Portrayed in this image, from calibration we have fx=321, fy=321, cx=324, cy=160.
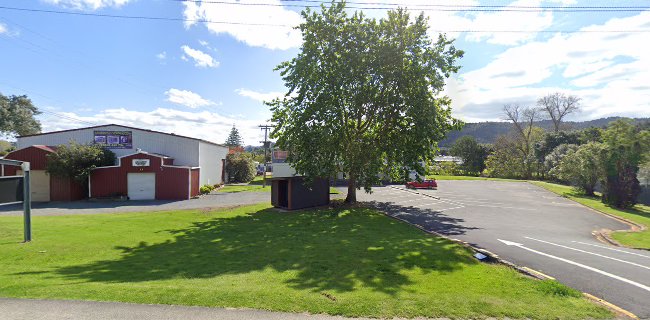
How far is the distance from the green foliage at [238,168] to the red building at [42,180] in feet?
69.1

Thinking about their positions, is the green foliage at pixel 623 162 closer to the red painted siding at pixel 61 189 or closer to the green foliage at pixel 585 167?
the green foliage at pixel 585 167

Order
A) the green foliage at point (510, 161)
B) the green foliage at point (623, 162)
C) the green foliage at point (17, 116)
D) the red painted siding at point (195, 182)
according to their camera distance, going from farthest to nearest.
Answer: the green foliage at point (510, 161)
the green foliage at point (17, 116)
the red painted siding at point (195, 182)
the green foliage at point (623, 162)

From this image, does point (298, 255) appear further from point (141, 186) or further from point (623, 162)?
point (623, 162)

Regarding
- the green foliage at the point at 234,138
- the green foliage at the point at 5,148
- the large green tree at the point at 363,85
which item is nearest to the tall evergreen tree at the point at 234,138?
the green foliage at the point at 234,138

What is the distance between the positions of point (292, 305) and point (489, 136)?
188353mm

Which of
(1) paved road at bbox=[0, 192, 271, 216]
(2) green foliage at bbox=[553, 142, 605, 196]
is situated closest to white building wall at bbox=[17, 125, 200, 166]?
(1) paved road at bbox=[0, 192, 271, 216]

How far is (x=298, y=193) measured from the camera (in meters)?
21.2

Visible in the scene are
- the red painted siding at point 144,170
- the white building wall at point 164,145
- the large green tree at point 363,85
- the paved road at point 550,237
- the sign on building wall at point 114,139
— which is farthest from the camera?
the white building wall at point 164,145

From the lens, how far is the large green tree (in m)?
19.2

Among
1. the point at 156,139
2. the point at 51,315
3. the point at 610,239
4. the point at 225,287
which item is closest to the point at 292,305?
the point at 225,287

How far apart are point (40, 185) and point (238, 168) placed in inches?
897

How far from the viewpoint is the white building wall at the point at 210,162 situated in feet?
111

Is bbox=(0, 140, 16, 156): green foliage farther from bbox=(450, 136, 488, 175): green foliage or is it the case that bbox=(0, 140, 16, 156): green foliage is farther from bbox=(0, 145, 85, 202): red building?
bbox=(450, 136, 488, 175): green foliage

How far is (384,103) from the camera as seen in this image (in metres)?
20.1
